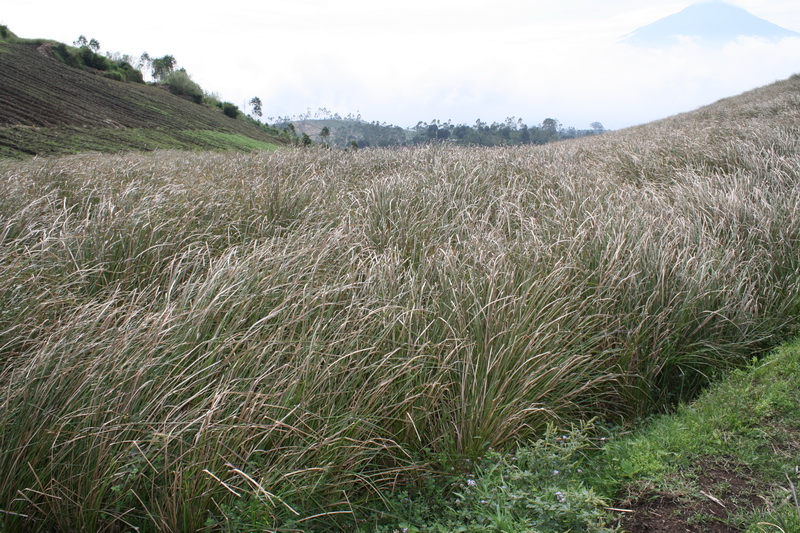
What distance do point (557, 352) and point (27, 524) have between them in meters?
2.48

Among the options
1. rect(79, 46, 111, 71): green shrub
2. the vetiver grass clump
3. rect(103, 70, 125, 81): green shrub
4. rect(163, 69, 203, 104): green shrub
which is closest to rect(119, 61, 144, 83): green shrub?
rect(103, 70, 125, 81): green shrub

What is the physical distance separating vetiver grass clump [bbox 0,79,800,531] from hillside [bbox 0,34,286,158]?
8.43m

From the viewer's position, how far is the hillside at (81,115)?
12548 mm

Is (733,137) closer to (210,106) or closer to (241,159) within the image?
(241,159)

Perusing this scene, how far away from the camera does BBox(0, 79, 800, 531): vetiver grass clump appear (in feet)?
6.24

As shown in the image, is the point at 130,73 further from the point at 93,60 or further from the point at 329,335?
the point at 329,335

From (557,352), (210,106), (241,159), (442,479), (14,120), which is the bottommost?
(442,479)

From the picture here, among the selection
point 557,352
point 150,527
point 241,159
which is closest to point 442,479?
point 557,352

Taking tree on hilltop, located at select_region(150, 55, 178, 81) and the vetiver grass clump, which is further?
tree on hilltop, located at select_region(150, 55, 178, 81)

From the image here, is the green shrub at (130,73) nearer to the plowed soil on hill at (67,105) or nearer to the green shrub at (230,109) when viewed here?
the plowed soil on hill at (67,105)

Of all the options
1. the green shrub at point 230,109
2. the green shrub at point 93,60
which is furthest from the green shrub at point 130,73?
the green shrub at point 230,109

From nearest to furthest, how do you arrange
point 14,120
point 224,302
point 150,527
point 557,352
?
point 150,527 → point 224,302 → point 557,352 → point 14,120

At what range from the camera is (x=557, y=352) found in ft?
9.36

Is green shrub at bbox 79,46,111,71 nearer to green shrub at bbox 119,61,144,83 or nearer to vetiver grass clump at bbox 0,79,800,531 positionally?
green shrub at bbox 119,61,144,83
